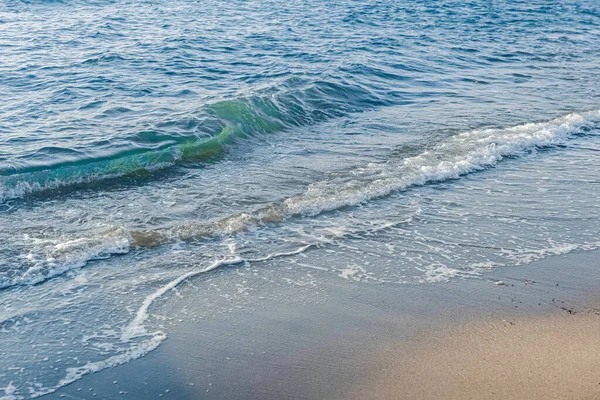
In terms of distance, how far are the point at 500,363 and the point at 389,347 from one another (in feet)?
2.63

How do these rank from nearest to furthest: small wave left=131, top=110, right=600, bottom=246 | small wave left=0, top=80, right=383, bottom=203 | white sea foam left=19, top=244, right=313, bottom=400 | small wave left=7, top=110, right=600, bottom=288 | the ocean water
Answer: white sea foam left=19, top=244, right=313, bottom=400, the ocean water, small wave left=7, top=110, right=600, bottom=288, small wave left=131, top=110, right=600, bottom=246, small wave left=0, top=80, right=383, bottom=203

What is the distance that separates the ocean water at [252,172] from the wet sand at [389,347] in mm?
246

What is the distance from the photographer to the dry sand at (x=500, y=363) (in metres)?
4.86

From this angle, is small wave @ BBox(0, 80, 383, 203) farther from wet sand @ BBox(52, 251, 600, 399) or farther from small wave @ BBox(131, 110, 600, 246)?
wet sand @ BBox(52, 251, 600, 399)

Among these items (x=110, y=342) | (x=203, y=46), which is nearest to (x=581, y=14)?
(x=203, y=46)

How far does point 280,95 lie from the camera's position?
13023mm

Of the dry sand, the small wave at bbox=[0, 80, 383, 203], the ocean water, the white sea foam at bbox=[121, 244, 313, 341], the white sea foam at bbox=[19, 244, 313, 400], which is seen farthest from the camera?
the small wave at bbox=[0, 80, 383, 203]

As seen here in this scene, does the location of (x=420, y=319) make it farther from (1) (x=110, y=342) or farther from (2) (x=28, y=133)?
(2) (x=28, y=133)

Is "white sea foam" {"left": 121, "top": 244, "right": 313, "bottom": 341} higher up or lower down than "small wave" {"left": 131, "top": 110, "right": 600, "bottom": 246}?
lower down

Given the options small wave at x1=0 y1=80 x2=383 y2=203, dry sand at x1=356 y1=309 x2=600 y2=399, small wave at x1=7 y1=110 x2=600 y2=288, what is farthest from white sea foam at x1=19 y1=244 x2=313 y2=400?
small wave at x1=0 y1=80 x2=383 y2=203

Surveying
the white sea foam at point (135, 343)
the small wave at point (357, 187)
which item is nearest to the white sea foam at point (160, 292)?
the white sea foam at point (135, 343)

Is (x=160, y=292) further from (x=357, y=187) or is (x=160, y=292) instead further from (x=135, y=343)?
(x=357, y=187)

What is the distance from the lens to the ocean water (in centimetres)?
637

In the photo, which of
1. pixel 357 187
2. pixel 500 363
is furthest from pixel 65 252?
pixel 500 363
